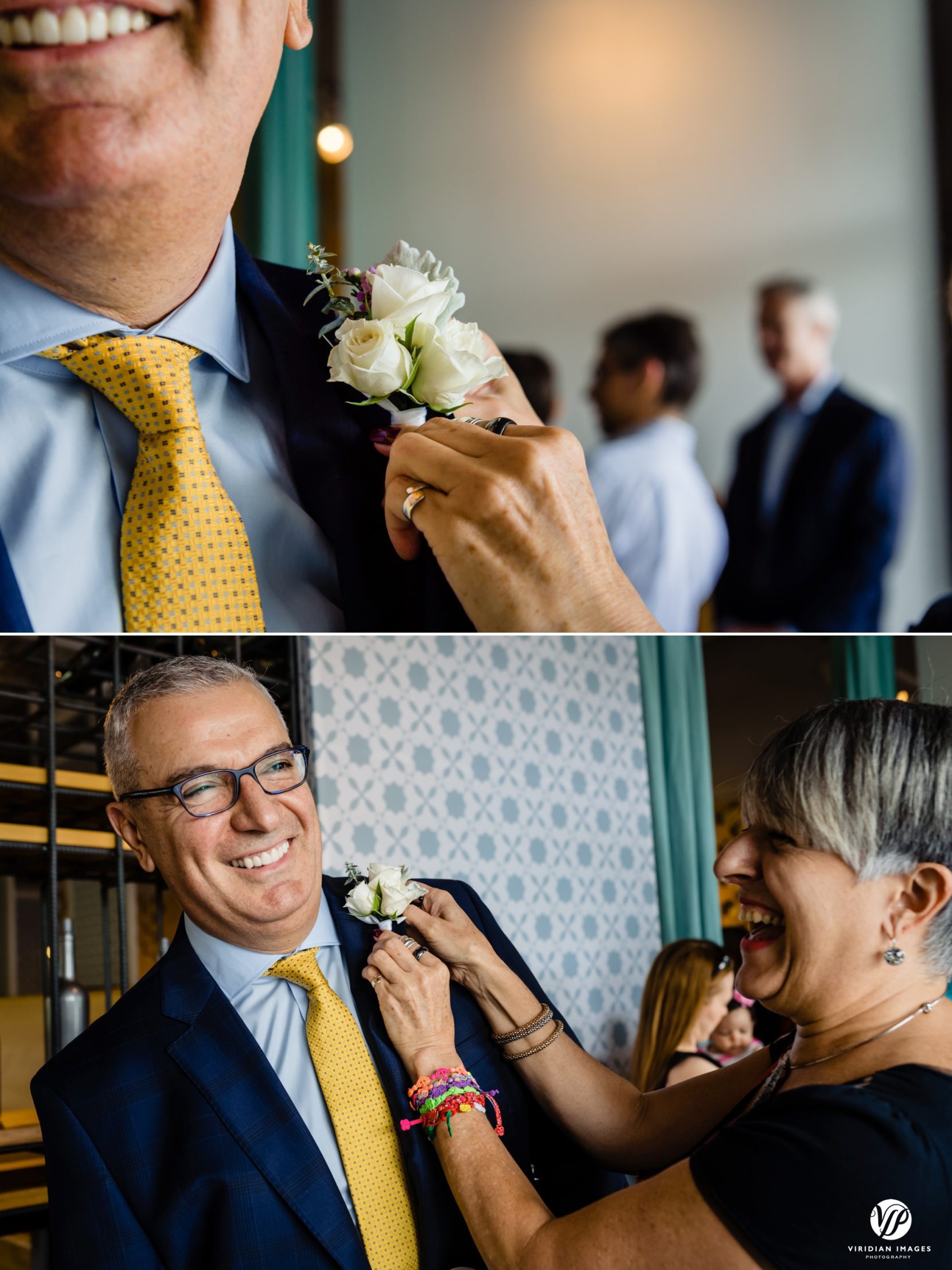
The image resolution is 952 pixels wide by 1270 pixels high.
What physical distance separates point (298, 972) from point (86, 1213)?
0.43 meters

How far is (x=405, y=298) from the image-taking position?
1.36 metres

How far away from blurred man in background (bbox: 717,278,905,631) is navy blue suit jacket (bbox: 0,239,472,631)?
2.52 ft

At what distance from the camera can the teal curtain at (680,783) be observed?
2.13m

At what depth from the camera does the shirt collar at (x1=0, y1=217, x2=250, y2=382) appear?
3.94ft

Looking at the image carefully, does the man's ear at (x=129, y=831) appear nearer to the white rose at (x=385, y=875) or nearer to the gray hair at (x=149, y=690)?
the gray hair at (x=149, y=690)

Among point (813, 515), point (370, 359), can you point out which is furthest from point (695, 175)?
point (370, 359)

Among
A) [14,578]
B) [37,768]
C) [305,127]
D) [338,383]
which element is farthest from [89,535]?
[305,127]

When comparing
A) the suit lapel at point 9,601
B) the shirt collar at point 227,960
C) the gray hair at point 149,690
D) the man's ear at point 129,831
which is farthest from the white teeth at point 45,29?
the shirt collar at point 227,960

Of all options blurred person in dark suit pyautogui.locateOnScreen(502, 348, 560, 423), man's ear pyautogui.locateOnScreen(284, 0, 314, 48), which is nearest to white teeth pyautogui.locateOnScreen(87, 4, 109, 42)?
man's ear pyautogui.locateOnScreen(284, 0, 314, 48)

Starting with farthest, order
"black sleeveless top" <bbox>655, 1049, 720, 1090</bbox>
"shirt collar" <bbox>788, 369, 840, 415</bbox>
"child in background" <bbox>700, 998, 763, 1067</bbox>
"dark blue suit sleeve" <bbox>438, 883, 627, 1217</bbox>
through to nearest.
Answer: "child in background" <bbox>700, 998, 763, 1067</bbox>
"black sleeveless top" <bbox>655, 1049, 720, 1090</bbox>
"shirt collar" <bbox>788, 369, 840, 415</bbox>
"dark blue suit sleeve" <bbox>438, 883, 627, 1217</bbox>

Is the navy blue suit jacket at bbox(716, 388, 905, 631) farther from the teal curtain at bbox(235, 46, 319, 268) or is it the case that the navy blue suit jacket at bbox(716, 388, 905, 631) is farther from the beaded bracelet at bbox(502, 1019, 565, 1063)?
the teal curtain at bbox(235, 46, 319, 268)

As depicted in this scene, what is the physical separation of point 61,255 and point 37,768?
879 mm

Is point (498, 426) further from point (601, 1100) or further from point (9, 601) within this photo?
point (601, 1100)

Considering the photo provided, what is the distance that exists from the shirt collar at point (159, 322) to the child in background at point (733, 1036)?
2390mm
